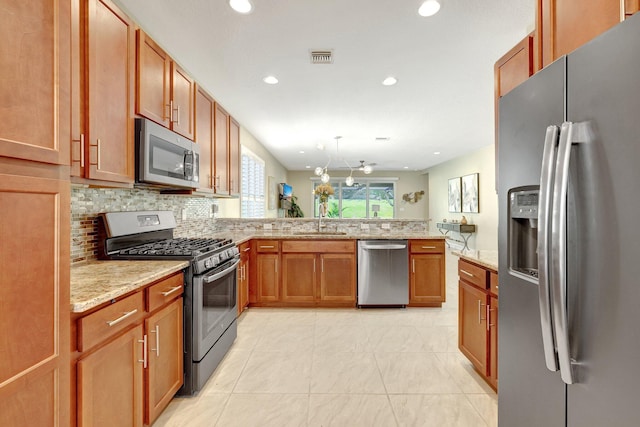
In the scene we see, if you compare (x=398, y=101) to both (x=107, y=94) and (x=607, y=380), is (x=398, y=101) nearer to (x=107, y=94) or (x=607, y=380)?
(x=107, y=94)

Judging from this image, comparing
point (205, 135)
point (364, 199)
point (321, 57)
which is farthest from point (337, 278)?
point (364, 199)

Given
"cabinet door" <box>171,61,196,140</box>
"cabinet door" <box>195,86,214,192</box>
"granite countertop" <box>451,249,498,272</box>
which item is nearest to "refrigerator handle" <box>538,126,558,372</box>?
"granite countertop" <box>451,249,498,272</box>

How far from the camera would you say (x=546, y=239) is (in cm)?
89

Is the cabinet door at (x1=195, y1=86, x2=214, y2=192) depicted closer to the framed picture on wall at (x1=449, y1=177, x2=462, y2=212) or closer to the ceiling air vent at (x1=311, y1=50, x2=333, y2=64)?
the ceiling air vent at (x1=311, y1=50, x2=333, y2=64)

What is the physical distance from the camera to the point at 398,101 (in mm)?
3855

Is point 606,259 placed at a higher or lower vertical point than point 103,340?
higher

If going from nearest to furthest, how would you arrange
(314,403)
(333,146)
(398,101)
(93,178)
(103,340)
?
(103,340)
(93,178)
(314,403)
(398,101)
(333,146)

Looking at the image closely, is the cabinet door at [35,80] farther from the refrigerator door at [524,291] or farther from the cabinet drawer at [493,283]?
the cabinet drawer at [493,283]

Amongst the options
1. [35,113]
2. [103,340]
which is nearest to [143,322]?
[103,340]

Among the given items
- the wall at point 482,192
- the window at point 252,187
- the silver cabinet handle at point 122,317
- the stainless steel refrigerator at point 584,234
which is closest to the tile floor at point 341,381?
the silver cabinet handle at point 122,317

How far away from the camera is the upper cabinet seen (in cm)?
105

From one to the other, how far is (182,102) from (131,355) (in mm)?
1833

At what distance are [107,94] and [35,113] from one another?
2.49ft

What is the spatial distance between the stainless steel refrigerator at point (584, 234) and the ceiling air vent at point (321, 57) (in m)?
1.89
